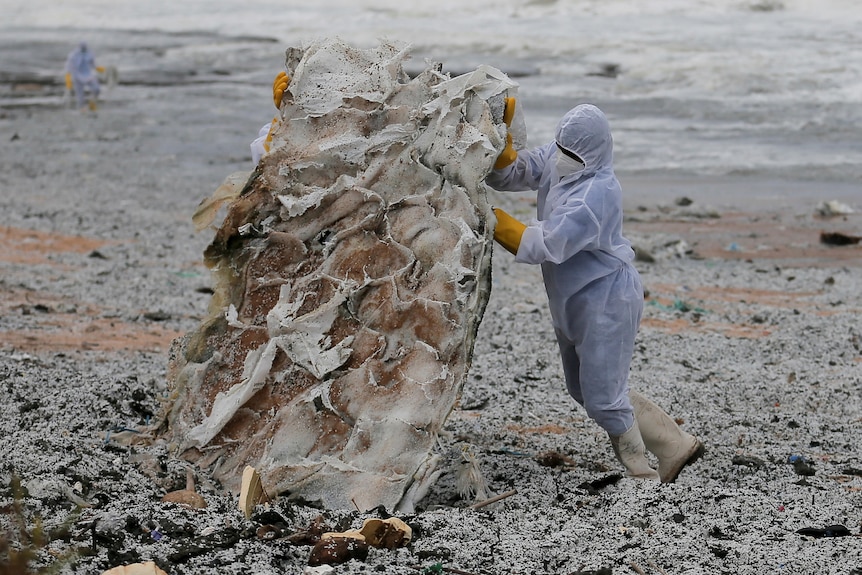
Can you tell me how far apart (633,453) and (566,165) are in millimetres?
1308

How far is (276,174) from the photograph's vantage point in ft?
15.5

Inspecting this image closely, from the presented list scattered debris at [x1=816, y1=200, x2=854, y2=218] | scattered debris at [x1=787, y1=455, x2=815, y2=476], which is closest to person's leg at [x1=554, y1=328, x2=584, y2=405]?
scattered debris at [x1=787, y1=455, x2=815, y2=476]

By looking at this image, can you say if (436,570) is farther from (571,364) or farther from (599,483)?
(571,364)

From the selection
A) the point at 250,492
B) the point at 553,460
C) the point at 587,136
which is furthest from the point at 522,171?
the point at 250,492

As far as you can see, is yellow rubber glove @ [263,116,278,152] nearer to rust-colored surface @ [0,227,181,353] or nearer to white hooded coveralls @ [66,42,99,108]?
rust-colored surface @ [0,227,181,353]

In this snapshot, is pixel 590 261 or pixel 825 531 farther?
pixel 590 261

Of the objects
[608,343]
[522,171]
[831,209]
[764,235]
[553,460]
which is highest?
[522,171]

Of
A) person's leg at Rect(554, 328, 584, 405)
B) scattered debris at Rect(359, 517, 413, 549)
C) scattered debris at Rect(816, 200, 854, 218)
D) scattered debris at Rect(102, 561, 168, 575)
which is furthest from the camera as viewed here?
scattered debris at Rect(816, 200, 854, 218)

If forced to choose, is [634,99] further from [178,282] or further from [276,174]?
[276,174]

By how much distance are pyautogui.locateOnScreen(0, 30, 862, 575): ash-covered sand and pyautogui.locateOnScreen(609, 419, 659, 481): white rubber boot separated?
0.10 m

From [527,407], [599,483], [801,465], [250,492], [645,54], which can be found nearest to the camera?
[250,492]

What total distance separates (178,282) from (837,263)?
6.14 meters

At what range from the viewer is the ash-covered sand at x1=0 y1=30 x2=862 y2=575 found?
374 cm

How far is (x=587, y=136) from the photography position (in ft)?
15.1
